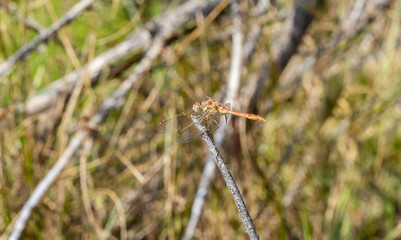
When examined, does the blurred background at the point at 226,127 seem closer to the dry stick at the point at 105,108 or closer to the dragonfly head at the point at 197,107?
the dry stick at the point at 105,108

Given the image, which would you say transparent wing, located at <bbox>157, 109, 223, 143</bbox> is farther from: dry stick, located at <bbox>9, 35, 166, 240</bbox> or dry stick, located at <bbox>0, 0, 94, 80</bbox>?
dry stick, located at <bbox>0, 0, 94, 80</bbox>

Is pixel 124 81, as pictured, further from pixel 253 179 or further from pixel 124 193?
pixel 253 179

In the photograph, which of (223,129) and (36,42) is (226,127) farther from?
(36,42)

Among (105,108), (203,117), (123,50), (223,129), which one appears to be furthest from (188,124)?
(123,50)

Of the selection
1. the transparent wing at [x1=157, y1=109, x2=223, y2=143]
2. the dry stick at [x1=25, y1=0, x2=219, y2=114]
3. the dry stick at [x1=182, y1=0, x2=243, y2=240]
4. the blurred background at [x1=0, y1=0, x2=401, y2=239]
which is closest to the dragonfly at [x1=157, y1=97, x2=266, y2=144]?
the transparent wing at [x1=157, y1=109, x2=223, y2=143]

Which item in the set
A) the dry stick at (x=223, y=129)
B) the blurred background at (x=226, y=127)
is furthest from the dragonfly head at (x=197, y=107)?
the blurred background at (x=226, y=127)

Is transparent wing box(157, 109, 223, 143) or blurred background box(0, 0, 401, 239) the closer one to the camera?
transparent wing box(157, 109, 223, 143)
